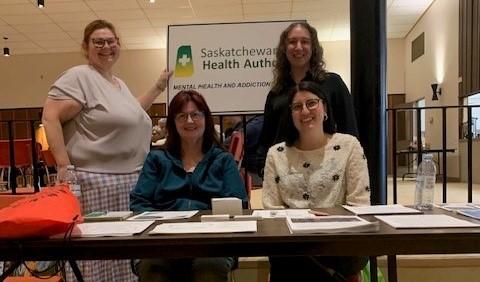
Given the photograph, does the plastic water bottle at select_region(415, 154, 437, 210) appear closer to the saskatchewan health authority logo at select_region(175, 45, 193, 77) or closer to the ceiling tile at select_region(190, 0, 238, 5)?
the saskatchewan health authority logo at select_region(175, 45, 193, 77)

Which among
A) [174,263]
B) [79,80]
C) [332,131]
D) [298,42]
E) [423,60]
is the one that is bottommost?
[174,263]

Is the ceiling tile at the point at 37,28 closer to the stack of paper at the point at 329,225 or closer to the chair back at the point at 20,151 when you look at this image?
the chair back at the point at 20,151

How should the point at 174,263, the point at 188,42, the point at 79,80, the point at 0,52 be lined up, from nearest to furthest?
the point at 174,263 → the point at 79,80 → the point at 188,42 → the point at 0,52

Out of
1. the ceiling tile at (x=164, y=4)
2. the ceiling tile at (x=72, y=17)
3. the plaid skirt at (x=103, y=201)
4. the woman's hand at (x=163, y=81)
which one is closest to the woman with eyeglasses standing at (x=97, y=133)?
the plaid skirt at (x=103, y=201)

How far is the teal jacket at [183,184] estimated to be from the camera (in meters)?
1.78

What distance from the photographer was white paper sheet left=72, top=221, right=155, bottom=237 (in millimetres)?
1149

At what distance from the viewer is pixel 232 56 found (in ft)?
7.89

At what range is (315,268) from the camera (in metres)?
1.58

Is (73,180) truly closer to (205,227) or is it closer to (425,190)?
(205,227)

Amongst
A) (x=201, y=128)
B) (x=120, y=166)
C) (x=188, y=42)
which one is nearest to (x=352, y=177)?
(x=201, y=128)

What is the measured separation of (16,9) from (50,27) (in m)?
1.20

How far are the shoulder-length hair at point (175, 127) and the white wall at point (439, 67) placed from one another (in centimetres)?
648

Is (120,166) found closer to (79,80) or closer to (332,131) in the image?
(79,80)

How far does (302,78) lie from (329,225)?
41.3 inches
